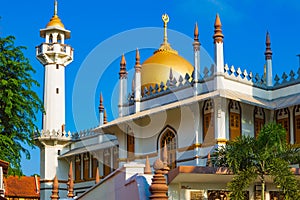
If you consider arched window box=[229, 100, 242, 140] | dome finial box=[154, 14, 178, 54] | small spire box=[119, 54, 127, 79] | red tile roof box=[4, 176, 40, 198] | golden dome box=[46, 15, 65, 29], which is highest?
golden dome box=[46, 15, 65, 29]

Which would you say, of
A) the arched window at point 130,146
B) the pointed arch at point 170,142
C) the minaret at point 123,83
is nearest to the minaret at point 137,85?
the minaret at point 123,83

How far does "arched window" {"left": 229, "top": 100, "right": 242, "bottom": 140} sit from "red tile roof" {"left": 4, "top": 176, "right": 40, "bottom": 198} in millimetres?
22962

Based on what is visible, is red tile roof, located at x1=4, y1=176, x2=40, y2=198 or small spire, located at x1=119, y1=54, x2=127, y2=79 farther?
red tile roof, located at x1=4, y1=176, x2=40, y2=198

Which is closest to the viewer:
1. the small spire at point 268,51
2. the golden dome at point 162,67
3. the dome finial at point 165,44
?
the small spire at point 268,51

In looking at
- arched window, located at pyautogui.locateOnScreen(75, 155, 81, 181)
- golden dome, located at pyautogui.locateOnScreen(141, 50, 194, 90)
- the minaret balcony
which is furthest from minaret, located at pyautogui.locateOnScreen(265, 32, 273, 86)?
the minaret balcony

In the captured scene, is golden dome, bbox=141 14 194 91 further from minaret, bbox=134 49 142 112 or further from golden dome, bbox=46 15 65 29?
golden dome, bbox=46 15 65 29

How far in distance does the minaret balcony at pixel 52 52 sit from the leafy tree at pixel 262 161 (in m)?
24.4

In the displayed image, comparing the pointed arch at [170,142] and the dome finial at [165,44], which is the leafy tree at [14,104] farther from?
the dome finial at [165,44]

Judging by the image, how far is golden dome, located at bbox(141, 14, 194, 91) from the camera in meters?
29.1

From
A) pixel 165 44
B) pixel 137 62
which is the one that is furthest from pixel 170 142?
pixel 165 44

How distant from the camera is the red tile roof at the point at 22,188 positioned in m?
41.6

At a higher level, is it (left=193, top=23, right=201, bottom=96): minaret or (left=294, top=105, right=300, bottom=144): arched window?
(left=193, top=23, right=201, bottom=96): minaret

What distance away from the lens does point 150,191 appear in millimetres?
12227

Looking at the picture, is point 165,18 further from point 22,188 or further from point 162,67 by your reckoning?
point 22,188
